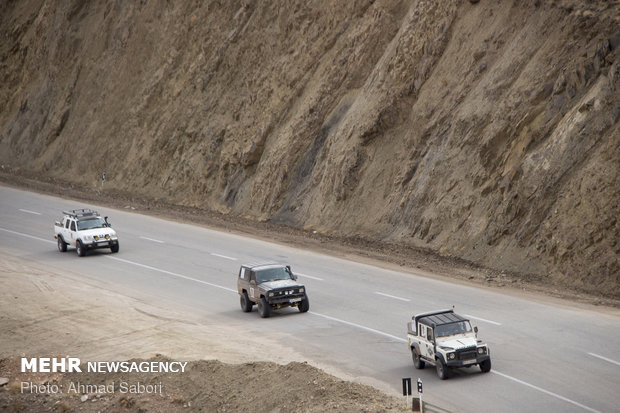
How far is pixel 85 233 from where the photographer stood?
33344mm

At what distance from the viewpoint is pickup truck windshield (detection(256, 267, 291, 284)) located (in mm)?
24062

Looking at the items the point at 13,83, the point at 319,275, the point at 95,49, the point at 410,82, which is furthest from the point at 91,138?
the point at 319,275

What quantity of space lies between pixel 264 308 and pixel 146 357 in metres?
4.29

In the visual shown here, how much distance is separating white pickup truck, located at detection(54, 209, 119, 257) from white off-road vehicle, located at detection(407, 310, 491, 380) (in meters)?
18.5

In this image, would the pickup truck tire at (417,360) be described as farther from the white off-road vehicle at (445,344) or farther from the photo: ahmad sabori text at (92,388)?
the photo: ahmad sabori text at (92,388)

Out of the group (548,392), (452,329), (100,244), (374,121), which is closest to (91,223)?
(100,244)

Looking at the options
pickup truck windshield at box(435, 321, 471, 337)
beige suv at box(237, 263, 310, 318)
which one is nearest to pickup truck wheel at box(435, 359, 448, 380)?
pickup truck windshield at box(435, 321, 471, 337)

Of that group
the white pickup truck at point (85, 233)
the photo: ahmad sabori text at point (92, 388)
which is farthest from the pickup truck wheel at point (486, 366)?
the white pickup truck at point (85, 233)

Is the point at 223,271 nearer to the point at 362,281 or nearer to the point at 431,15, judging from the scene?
the point at 362,281

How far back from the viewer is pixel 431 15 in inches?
1497

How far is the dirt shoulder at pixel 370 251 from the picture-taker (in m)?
26.1

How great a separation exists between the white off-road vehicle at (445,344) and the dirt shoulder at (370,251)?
26.1ft

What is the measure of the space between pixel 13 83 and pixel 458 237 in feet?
171

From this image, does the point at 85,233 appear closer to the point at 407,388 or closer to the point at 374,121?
the point at 374,121
